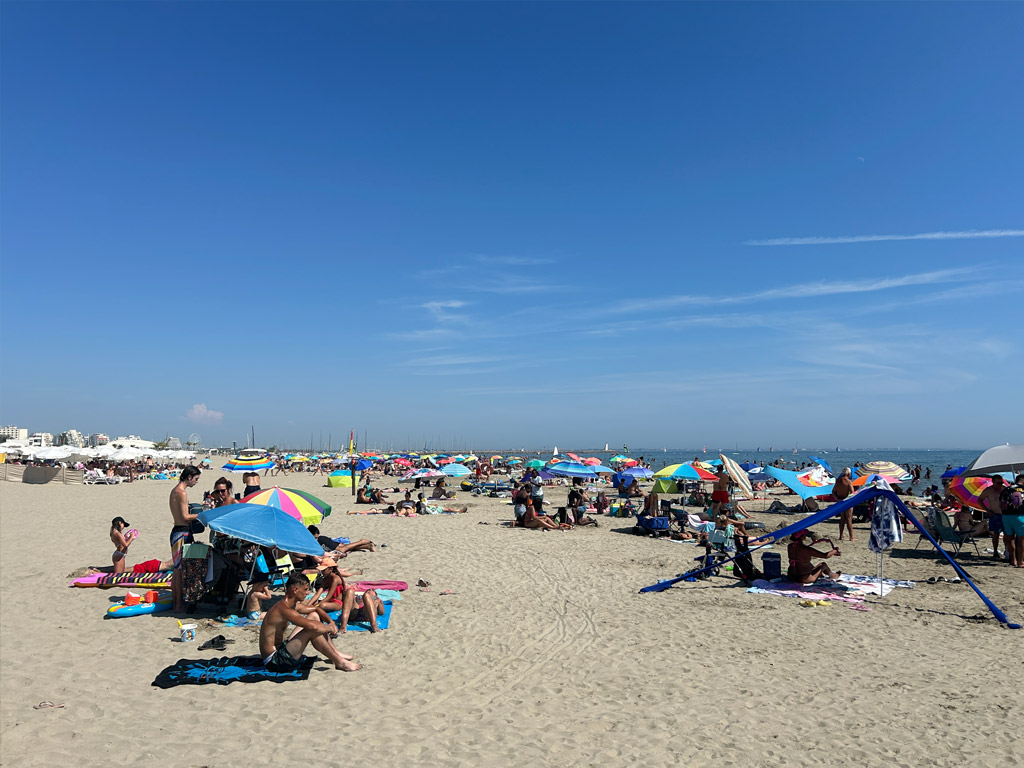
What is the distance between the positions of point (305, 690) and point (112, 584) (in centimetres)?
480

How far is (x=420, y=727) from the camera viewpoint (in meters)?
4.69

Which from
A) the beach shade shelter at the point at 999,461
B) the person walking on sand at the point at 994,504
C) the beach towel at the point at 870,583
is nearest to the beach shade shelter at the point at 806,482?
the beach shade shelter at the point at 999,461

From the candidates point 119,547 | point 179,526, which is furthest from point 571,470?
point 179,526

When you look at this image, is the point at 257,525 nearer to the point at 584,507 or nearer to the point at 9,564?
the point at 9,564

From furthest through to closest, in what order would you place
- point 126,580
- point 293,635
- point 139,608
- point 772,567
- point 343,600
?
point 772,567 < point 126,580 < point 139,608 < point 343,600 < point 293,635

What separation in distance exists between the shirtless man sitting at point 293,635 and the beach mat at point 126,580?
3490mm

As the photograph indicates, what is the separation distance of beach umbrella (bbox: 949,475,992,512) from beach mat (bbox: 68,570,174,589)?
13.5m

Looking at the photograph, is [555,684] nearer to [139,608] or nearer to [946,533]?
[139,608]

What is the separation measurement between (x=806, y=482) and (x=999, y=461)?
5140 mm

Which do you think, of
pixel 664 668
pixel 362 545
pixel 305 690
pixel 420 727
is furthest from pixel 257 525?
pixel 362 545

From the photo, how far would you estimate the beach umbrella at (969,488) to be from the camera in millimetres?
11680

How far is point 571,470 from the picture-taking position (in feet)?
61.9

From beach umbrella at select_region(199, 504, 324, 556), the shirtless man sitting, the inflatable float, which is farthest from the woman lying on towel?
the inflatable float

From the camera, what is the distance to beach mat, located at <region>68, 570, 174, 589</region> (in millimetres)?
8344
